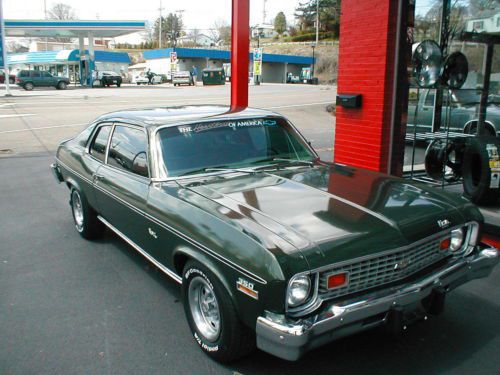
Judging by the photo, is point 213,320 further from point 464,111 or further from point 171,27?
point 171,27

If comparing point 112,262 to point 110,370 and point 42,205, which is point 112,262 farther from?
point 42,205

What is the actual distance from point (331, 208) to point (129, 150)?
214 cm

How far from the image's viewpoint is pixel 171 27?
397 ft

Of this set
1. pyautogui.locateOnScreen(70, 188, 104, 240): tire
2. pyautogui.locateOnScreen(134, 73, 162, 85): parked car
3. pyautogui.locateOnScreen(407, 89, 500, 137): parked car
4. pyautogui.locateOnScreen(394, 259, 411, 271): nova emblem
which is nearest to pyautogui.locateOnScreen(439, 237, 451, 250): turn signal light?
pyautogui.locateOnScreen(394, 259, 411, 271): nova emblem

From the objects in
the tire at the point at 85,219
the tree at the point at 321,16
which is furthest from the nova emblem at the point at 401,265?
the tree at the point at 321,16

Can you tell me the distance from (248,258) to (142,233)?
1.53m

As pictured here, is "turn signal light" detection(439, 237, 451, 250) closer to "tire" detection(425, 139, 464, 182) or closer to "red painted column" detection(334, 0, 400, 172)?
"red painted column" detection(334, 0, 400, 172)

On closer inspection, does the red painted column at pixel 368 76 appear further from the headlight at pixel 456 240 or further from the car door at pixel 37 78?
the car door at pixel 37 78

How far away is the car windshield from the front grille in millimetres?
1607

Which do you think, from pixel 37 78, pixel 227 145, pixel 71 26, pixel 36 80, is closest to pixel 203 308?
pixel 227 145

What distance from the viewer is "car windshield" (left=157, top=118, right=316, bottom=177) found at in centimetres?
394

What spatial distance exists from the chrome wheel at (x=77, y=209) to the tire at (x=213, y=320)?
110 inches

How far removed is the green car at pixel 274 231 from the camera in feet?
8.47

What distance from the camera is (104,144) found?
497cm
